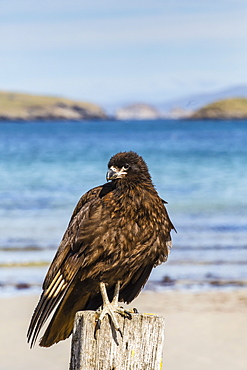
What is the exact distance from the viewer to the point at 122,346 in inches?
132

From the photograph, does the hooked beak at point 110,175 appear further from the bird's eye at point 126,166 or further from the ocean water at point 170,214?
the ocean water at point 170,214

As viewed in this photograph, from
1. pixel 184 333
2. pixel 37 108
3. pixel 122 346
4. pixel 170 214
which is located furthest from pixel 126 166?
pixel 37 108

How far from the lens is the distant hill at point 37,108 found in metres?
143

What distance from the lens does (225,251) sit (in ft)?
42.1

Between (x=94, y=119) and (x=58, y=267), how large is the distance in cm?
15420

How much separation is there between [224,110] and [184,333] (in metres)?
118

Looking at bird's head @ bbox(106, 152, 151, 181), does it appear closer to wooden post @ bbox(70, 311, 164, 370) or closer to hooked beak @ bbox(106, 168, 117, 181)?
hooked beak @ bbox(106, 168, 117, 181)

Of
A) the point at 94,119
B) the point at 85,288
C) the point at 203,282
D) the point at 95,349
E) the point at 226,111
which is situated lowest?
the point at 95,349

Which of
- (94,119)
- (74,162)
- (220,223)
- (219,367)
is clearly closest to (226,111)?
(94,119)

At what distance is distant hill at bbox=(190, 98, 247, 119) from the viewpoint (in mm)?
124875

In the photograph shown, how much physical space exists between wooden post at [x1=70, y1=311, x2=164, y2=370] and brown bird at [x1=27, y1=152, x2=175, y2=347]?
628 millimetres

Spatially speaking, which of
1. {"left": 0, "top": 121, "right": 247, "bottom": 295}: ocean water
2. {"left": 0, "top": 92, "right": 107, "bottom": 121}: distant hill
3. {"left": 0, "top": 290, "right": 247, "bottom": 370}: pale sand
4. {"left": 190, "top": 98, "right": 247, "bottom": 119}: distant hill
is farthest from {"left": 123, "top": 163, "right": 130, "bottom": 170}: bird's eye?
{"left": 0, "top": 92, "right": 107, "bottom": 121}: distant hill

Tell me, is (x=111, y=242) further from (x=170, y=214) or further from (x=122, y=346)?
(x=170, y=214)

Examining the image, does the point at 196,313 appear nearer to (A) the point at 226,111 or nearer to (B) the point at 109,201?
(B) the point at 109,201
